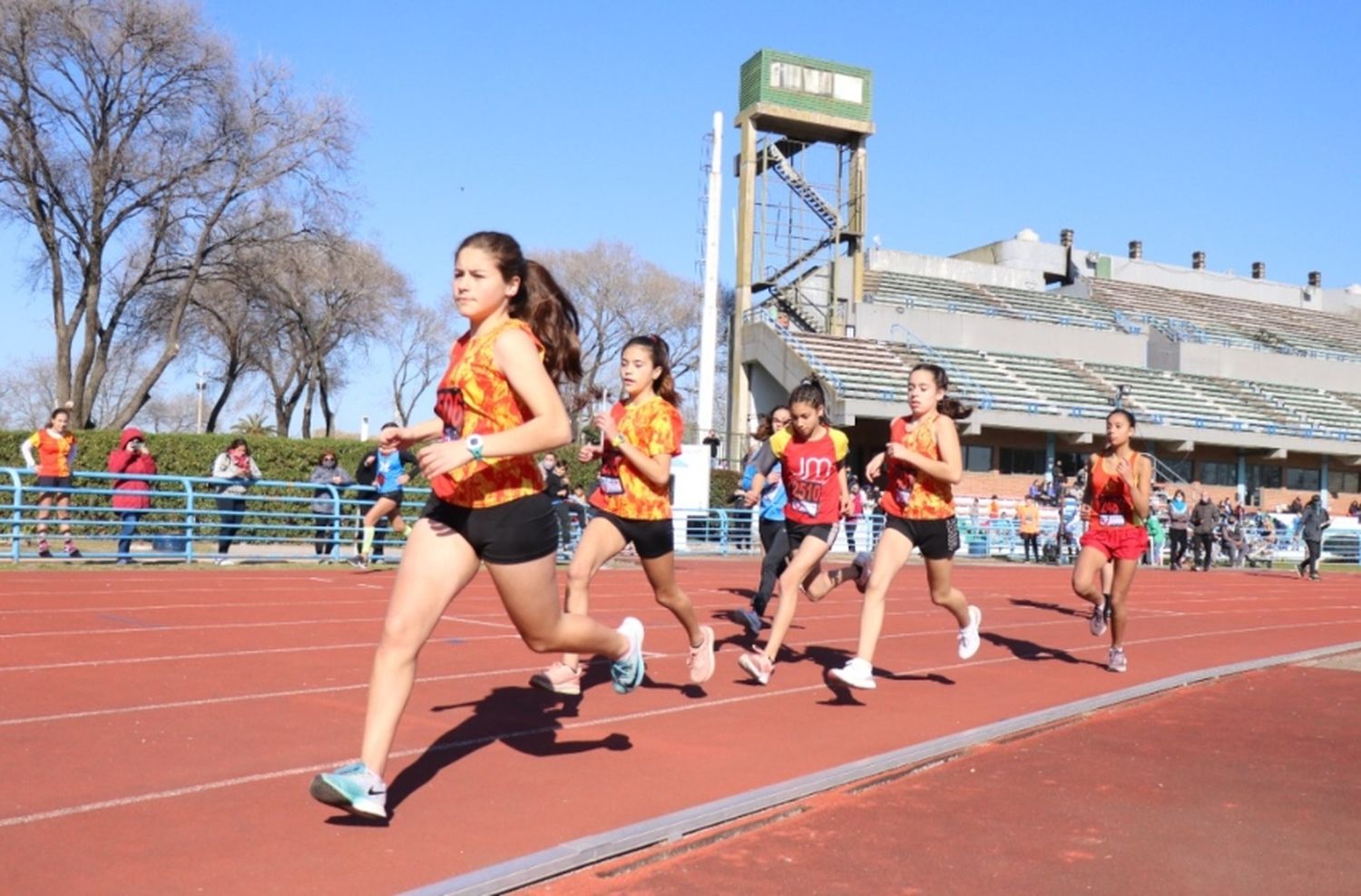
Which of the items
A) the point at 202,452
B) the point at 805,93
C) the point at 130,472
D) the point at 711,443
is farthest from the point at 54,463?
the point at 805,93

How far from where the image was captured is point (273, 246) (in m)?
33.9

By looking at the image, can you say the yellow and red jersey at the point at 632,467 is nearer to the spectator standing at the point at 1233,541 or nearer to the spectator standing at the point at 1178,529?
the spectator standing at the point at 1178,529

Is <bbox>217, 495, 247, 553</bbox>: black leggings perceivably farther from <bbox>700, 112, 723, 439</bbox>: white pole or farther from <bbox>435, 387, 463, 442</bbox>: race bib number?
<bbox>435, 387, 463, 442</bbox>: race bib number

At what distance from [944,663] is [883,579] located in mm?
2716

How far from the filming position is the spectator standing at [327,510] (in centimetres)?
1841

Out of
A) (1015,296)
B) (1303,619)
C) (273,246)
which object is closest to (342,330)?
(273,246)

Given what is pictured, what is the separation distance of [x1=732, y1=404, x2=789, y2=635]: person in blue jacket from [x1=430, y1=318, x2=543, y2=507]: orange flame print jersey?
5852mm

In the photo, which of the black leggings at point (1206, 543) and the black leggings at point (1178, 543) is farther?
the black leggings at point (1178, 543)

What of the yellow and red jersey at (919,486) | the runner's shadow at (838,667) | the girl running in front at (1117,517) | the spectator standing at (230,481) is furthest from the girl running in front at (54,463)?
the girl running in front at (1117,517)

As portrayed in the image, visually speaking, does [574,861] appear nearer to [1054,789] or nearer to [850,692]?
[1054,789]

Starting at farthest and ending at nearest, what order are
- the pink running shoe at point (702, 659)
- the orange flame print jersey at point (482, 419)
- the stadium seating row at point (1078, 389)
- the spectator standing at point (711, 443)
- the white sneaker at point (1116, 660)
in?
the stadium seating row at point (1078, 389), the spectator standing at point (711, 443), the white sneaker at point (1116, 660), the pink running shoe at point (702, 659), the orange flame print jersey at point (482, 419)

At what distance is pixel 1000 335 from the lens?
4531 cm

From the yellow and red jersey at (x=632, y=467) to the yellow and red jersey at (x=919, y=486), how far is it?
140cm

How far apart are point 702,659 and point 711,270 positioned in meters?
22.0
